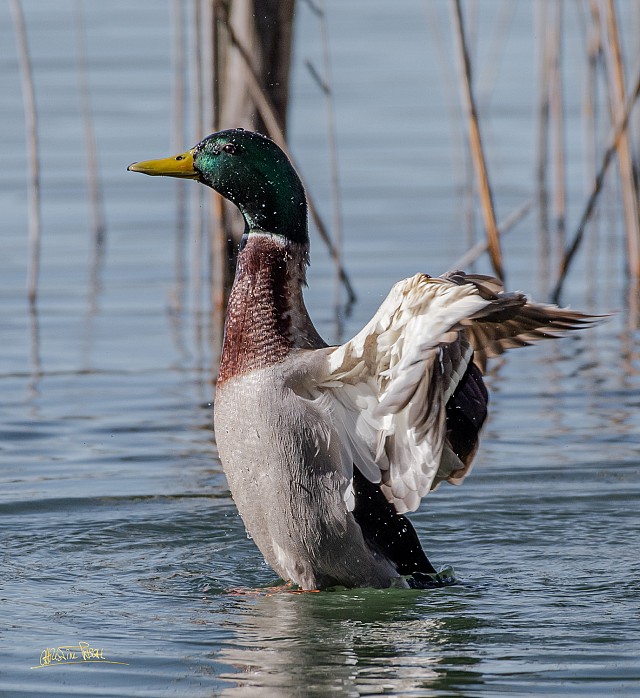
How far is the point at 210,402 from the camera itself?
7.48 metres

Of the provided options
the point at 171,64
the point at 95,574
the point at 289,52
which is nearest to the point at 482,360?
the point at 95,574

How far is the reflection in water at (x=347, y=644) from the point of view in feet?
14.0

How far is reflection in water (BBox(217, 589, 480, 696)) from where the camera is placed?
426 centimetres

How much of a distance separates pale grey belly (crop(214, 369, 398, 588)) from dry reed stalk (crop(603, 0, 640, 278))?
3.98 metres

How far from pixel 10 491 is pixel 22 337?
2604mm

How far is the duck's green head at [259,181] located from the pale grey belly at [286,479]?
0.55 metres

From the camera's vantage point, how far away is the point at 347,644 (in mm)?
4605

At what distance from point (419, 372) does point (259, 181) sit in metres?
1.22

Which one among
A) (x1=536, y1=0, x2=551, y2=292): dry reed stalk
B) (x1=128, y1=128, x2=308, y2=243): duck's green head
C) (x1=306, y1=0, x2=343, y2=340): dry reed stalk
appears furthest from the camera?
(x1=536, y1=0, x2=551, y2=292): dry reed stalk

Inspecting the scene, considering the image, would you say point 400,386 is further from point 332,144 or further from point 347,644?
point 332,144

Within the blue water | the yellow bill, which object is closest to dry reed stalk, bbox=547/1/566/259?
the blue water

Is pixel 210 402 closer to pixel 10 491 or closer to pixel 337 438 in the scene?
pixel 10 491

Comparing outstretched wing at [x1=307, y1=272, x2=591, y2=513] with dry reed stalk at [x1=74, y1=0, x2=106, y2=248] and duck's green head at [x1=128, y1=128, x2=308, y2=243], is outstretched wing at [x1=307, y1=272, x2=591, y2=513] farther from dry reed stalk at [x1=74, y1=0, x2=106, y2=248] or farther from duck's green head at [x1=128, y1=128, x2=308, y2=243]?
dry reed stalk at [x1=74, y1=0, x2=106, y2=248]

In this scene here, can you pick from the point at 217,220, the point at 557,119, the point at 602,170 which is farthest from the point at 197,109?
the point at 557,119
